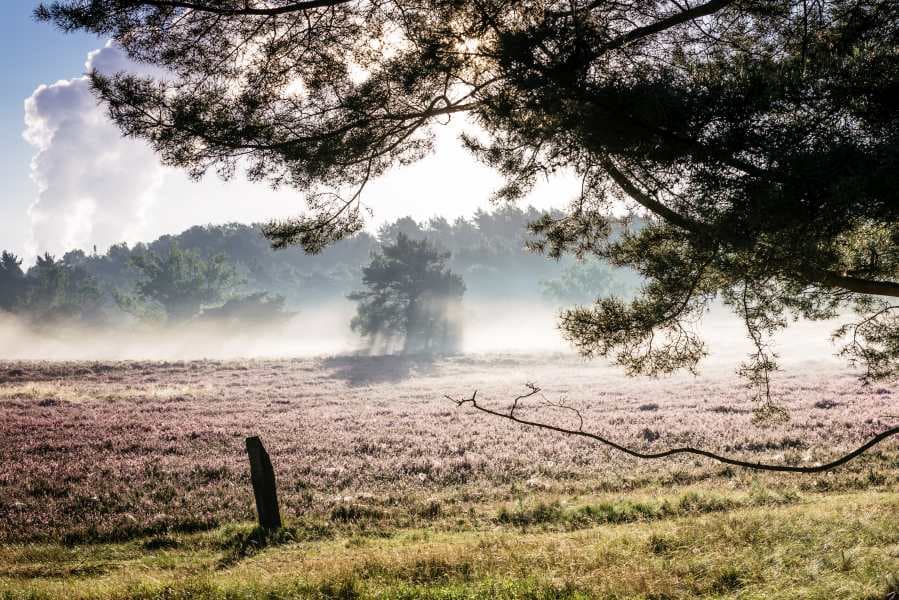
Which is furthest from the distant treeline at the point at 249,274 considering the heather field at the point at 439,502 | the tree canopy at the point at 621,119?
the tree canopy at the point at 621,119

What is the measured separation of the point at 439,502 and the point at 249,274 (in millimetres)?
96283

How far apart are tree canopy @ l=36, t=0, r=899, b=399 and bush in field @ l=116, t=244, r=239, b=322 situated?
70173 mm

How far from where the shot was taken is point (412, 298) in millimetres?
57094

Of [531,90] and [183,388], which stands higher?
[531,90]

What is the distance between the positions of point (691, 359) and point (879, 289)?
2.20 meters

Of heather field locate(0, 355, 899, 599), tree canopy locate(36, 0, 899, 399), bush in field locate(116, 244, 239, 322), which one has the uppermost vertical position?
bush in field locate(116, 244, 239, 322)

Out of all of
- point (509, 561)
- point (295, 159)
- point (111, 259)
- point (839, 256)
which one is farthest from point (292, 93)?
point (111, 259)

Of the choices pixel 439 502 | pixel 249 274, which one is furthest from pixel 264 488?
pixel 249 274

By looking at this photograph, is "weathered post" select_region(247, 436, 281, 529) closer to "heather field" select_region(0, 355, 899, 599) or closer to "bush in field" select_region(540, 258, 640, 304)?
"heather field" select_region(0, 355, 899, 599)

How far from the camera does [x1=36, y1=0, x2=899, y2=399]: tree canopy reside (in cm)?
511

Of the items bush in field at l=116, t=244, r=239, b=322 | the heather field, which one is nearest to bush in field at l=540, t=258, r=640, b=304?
bush in field at l=116, t=244, r=239, b=322

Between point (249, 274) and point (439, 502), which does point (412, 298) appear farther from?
point (249, 274)

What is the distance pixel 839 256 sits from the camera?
6852 millimetres

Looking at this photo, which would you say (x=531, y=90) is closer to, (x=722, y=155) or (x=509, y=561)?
(x=722, y=155)
